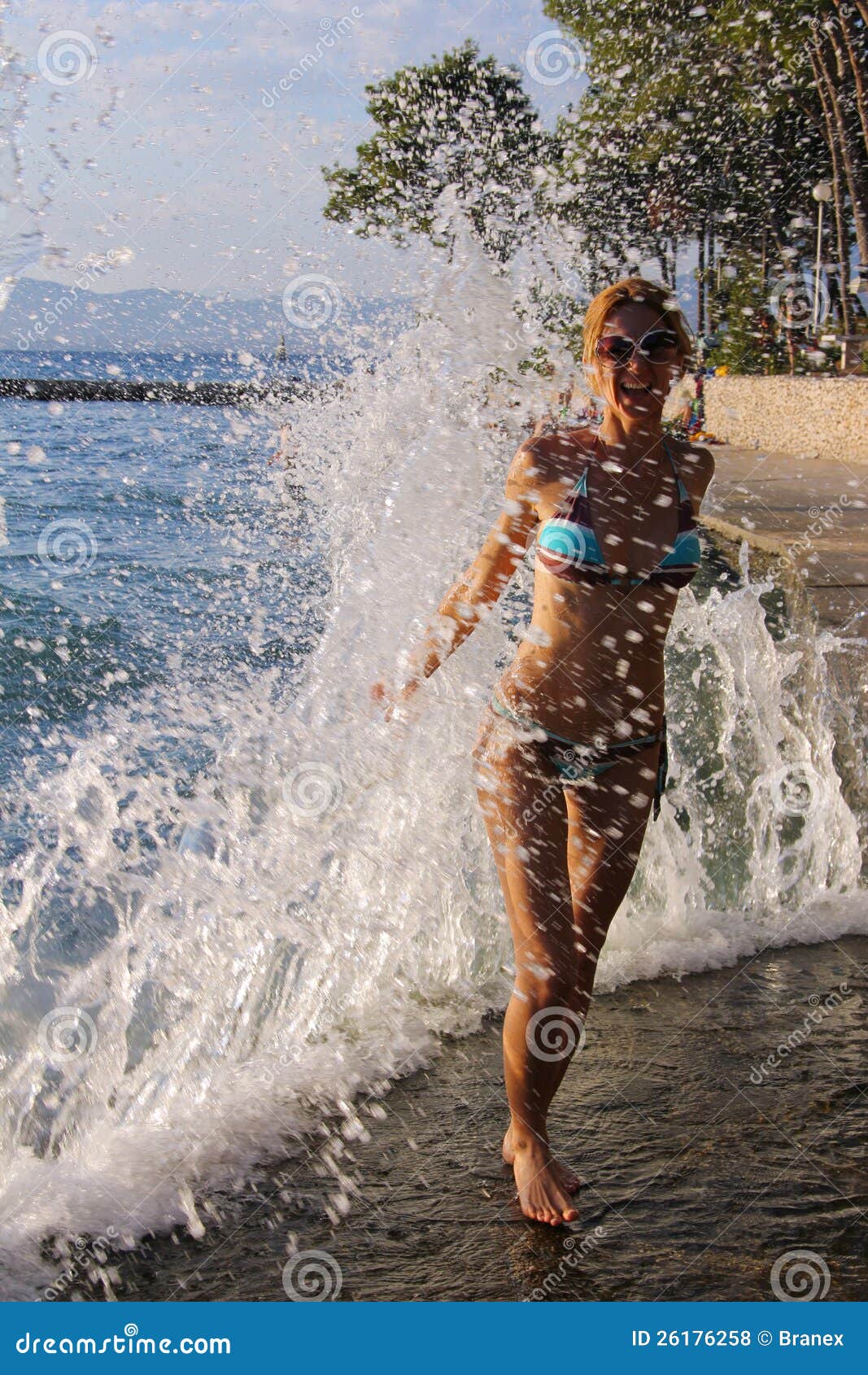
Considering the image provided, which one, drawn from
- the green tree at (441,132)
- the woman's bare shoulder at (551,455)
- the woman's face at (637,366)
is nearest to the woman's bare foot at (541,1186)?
the woman's bare shoulder at (551,455)

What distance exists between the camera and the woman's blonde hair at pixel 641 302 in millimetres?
2459

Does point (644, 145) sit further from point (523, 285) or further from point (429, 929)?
point (429, 929)

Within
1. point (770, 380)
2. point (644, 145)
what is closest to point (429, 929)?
point (770, 380)

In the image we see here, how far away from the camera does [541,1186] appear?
2.46 m

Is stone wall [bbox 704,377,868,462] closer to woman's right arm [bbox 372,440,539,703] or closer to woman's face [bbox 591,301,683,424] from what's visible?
woman's face [bbox 591,301,683,424]

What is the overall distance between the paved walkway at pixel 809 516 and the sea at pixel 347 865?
7.15 feet

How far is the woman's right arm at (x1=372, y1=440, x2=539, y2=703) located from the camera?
248 centimetres

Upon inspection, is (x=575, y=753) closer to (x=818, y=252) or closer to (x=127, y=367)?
(x=818, y=252)

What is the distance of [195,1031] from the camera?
3324 mm

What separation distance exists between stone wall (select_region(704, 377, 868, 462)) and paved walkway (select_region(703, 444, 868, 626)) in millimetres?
407

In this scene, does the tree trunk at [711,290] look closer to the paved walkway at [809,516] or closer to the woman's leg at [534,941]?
the paved walkway at [809,516]

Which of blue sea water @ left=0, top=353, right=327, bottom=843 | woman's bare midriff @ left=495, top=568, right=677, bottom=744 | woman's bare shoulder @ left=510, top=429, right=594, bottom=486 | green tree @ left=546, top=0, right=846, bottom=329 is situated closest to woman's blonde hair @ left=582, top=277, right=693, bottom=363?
woman's bare shoulder @ left=510, top=429, right=594, bottom=486

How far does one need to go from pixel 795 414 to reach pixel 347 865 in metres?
21.9

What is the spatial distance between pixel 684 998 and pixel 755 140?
28446mm
